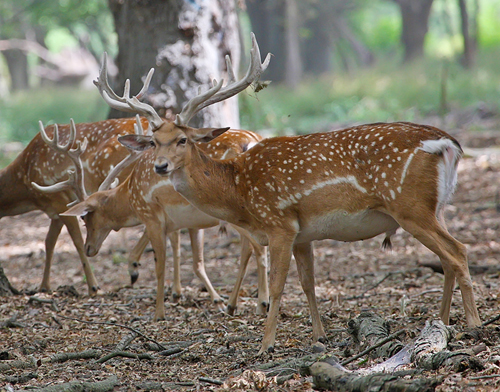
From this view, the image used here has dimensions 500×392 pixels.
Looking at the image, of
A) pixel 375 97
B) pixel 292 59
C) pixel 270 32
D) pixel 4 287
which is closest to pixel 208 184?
pixel 4 287

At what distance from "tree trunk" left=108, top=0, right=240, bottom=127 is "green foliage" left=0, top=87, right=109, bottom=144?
10126 millimetres

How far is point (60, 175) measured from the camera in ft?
25.3

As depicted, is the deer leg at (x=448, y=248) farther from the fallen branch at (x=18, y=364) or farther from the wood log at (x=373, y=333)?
the fallen branch at (x=18, y=364)

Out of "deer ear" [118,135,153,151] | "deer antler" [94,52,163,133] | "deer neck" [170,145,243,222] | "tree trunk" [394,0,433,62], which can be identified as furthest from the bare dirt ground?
"tree trunk" [394,0,433,62]

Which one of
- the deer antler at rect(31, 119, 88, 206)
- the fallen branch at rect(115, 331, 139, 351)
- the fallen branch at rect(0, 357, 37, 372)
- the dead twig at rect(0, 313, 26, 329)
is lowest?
the dead twig at rect(0, 313, 26, 329)

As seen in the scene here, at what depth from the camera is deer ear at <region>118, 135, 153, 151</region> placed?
5.20m

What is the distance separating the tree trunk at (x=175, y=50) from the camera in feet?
27.3

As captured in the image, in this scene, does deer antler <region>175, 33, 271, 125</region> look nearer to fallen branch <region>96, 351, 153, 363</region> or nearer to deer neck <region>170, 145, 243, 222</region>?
deer neck <region>170, 145, 243, 222</region>

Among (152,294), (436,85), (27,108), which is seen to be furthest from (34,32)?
(152,294)

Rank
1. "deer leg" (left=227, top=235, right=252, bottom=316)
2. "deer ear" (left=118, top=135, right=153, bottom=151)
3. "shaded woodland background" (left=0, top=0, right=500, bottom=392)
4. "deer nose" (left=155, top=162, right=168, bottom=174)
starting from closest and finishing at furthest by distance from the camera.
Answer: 1. "shaded woodland background" (left=0, top=0, right=500, bottom=392)
2. "deer nose" (left=155, top=162, right=168, bottom=174)
3. "deer ear" (left=118, top=135, right=153, bottom=151)
4. "deer leg" (left=227, top=235, right=252, bottom=316)

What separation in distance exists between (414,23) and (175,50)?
28.0m

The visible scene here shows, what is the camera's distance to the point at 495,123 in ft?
48.9

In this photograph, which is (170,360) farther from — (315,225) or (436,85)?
(436,85)

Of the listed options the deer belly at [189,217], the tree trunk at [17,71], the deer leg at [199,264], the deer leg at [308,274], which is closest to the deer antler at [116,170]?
the deer belly at [189,217]
